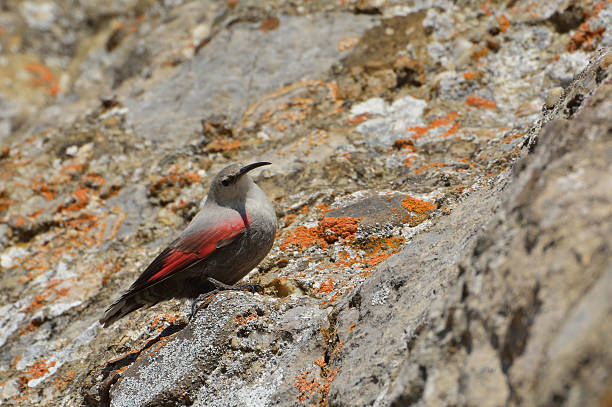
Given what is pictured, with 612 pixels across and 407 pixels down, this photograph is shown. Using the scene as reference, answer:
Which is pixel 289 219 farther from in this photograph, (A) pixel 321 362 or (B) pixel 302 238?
(A) pixel 321 362

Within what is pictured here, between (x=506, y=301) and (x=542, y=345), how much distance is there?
8.8 inches

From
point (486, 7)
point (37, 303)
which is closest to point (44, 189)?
point (37, 303)

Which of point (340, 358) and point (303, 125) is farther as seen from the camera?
point (303, 125)

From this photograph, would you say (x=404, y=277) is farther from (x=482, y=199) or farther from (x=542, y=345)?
(x=542, y=345)

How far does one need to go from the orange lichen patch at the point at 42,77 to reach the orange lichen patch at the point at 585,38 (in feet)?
27.9

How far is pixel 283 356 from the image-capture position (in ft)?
9.15

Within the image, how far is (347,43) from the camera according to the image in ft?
18.7

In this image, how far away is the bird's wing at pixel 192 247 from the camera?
3705 millimetres

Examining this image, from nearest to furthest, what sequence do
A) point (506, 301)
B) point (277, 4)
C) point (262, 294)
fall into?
point (506, 301) < point (262, 294) < point (277, 4)

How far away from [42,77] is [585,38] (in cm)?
911

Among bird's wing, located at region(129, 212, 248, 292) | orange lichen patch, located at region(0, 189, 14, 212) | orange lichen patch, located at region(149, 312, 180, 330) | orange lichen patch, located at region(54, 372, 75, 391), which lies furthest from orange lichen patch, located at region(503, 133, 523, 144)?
orange lichen patch, located at region(0, 189, 14, 212)

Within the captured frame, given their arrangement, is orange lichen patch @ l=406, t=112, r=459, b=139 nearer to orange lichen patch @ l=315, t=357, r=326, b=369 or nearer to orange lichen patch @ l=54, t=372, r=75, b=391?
orange lichen patch @ l=315, t=357, r=326, b=369

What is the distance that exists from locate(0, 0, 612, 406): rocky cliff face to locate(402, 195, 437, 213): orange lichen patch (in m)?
0.01

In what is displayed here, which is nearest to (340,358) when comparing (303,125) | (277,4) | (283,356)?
(283,356)
